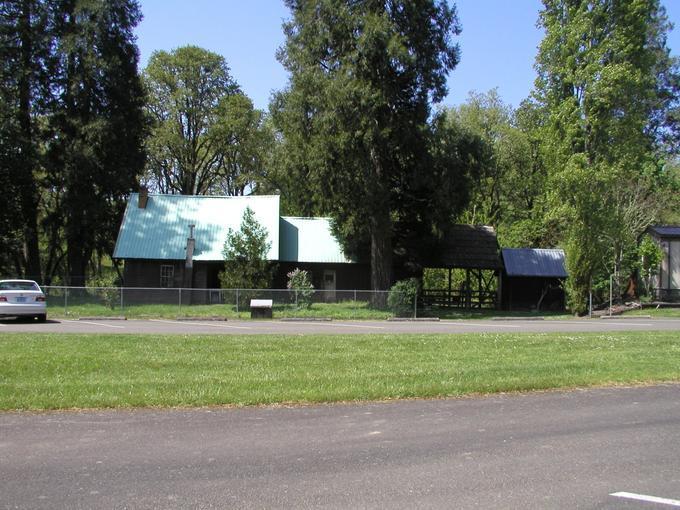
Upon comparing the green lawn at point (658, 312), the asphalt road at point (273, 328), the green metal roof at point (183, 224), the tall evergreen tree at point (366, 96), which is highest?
the tall evergreen tree at point (366, 96)

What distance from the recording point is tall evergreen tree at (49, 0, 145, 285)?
40219 mm

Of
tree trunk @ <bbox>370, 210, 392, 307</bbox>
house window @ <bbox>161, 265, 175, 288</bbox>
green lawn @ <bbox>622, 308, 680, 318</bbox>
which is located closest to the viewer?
green lawn @ <bbox>622, 308, 680, 318</bbox>

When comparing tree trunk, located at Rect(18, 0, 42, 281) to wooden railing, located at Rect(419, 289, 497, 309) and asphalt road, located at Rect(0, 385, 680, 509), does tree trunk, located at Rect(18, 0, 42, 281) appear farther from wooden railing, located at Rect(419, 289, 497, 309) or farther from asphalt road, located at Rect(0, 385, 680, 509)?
asphalt road, located at Rect(0, 385, 680, 509)

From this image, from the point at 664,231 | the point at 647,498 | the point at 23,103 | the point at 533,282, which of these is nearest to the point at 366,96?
the point at 533,282

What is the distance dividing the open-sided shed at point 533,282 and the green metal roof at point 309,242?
433 inches

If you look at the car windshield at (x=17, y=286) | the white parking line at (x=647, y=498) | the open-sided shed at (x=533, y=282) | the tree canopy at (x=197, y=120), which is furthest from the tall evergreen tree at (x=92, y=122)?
the white parking line at (x=647, y=498)

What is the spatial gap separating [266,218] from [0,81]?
19834mm

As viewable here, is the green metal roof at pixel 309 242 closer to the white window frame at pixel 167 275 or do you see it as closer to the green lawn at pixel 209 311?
the white window frame at pixel 167 275

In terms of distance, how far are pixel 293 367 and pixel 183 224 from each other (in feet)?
98.1

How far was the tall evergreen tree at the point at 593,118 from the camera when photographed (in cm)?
3438

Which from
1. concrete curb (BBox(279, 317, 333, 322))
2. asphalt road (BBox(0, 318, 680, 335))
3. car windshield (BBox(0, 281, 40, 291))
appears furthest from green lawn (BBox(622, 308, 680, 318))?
car windshield (BBox(0, 281, 40, 291))

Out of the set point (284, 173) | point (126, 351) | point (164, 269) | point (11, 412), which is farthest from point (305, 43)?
point (11, 412)

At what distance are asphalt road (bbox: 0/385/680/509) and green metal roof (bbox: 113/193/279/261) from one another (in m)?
28.9

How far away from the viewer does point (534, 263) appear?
132ft
